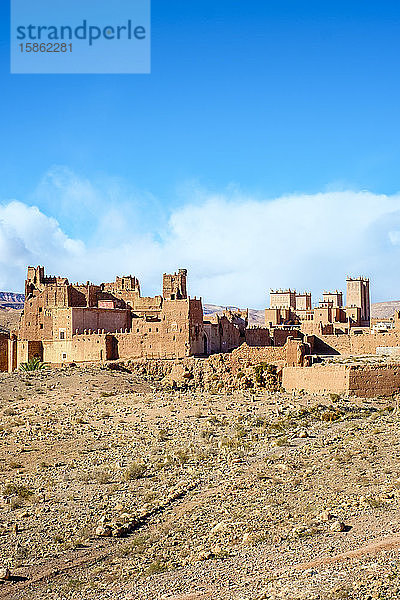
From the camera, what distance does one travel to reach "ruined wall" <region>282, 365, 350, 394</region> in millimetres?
27672

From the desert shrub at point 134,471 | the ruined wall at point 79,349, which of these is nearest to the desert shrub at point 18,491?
the desert shrub at point 134,471

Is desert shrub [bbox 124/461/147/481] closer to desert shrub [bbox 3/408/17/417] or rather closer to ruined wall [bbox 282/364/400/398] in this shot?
desert shrub [bbox 3/408/17/417]

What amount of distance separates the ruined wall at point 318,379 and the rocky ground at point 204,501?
3.15 feet

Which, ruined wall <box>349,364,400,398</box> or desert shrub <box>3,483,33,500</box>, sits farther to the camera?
ruined wall <box>349,364,400,398</box>

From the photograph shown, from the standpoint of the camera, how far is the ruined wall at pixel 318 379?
1089 inches

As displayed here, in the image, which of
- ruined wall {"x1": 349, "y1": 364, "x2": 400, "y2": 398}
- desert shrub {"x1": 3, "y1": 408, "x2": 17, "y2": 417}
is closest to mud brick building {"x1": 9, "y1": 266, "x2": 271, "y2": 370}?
desert shrub {"x1": 3, "y1": 408, "x2": 17, "y2": 417}

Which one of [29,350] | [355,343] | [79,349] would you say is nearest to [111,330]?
[79,349]

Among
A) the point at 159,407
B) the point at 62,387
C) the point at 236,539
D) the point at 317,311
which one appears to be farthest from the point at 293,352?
the point at 317,311

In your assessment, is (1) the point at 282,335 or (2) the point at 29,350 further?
(1) the point at 282,335

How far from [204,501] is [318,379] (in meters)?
12.8

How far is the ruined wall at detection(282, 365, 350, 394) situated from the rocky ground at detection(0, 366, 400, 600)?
0.96m

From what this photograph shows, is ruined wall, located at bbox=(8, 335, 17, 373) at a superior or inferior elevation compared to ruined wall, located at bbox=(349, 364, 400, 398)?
superior

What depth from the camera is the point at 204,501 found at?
55.9 ft

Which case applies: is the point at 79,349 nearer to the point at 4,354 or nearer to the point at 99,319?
the point at 99,319
